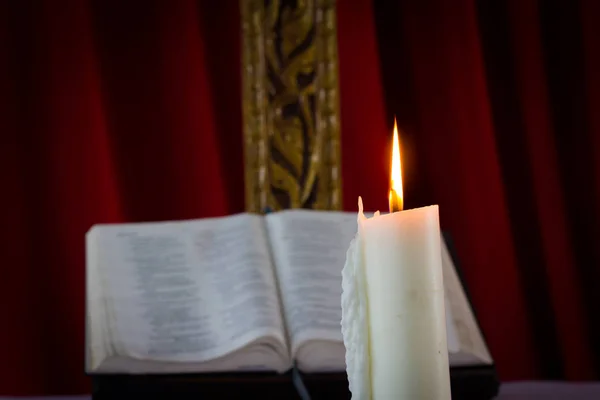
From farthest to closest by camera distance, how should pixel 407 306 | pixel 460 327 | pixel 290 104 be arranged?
pixel 290 104
pixel 460 327
pixel 407 306

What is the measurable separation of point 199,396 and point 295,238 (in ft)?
0.76

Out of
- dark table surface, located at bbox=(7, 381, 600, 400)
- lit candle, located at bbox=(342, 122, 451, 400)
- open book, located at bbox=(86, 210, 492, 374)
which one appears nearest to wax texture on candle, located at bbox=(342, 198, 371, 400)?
lit candle, located at bbox=(342, 122, 451, 400)

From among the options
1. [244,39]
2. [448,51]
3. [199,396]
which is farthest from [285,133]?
[199,396]

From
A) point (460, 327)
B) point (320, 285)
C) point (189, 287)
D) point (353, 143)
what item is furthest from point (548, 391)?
point (353, 143)

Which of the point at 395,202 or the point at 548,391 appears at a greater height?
the point at 395,202

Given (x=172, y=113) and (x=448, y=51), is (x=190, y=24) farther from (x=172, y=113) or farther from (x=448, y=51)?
(x=448, y=51)

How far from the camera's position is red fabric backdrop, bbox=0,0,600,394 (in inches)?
49.4

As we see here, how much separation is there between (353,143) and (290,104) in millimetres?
140

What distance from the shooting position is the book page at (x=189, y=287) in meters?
0.70

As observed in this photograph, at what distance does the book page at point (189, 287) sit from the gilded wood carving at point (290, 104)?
41cm

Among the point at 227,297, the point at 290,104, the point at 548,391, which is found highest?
the point at 290,104

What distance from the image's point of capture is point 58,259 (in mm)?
1250

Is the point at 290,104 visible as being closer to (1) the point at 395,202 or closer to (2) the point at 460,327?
(2) the point at 460,327

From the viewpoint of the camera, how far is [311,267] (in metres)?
0.78
